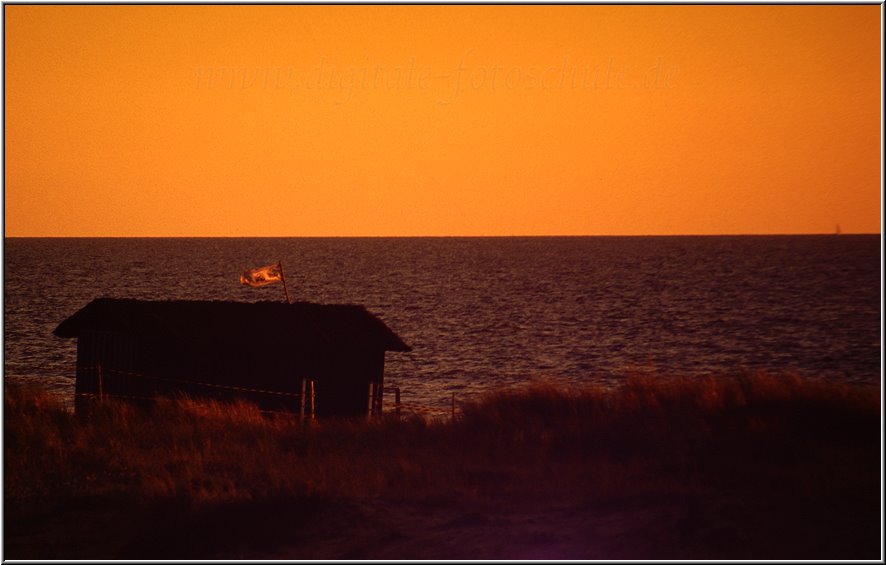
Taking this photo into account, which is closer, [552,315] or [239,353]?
[239,353]

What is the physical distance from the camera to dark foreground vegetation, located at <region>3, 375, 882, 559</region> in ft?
35.2

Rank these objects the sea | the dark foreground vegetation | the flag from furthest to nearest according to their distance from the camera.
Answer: the sea → the flag → the dark foreground vegetation

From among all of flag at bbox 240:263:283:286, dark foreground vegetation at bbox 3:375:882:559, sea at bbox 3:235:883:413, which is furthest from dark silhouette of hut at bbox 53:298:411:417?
dark foreground vegetation at bbox 3:375:882:559

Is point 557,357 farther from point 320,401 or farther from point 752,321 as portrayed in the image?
point 320,401

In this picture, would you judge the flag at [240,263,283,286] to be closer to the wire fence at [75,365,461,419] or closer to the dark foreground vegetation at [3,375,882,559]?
the wire fence at [75,365,461,419]

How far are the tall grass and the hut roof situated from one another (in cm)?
324

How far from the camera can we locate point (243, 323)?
22.9 m

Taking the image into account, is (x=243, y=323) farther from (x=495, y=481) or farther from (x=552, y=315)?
(x=552, y=315)

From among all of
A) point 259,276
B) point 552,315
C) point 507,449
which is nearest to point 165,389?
point 259,276

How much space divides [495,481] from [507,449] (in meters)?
1.81

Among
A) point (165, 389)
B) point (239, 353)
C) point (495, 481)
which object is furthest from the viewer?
point (165, 389)

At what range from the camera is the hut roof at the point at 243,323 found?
869 inches

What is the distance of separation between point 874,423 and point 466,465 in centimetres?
595

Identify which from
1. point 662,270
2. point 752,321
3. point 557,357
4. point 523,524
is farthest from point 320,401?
point 662,270
